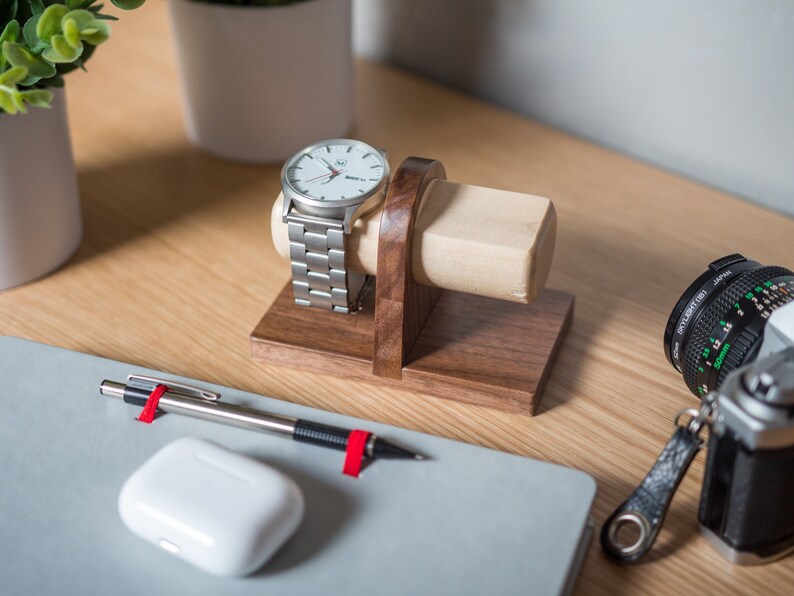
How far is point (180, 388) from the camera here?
0.60 m

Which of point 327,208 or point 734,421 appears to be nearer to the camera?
point 734,421

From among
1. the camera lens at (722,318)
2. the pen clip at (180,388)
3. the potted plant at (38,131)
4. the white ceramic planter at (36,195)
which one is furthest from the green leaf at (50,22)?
the camera lens at (722,318)

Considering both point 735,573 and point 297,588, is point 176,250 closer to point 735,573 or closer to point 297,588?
point 297,588

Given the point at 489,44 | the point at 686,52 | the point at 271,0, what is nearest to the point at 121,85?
the point at 271,0

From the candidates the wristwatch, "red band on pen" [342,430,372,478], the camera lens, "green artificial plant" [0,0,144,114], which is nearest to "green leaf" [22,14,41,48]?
"green artificial plant" [0,0,144,114]

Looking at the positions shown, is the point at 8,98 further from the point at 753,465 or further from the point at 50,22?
the point at 753,465

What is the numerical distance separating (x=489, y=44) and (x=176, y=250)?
37cm

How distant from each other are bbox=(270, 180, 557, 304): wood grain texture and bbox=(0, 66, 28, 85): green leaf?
0.55ft

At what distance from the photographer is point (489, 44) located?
910 mm

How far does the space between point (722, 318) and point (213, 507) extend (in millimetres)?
312

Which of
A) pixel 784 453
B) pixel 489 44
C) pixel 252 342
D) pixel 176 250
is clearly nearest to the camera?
pixel 784 453

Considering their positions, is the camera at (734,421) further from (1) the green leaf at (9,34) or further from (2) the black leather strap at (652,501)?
(1) the green leaf at (9,34)

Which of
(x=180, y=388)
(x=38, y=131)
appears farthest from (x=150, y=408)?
(x=38, y=131)

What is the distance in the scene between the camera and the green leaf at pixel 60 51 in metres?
0.54
